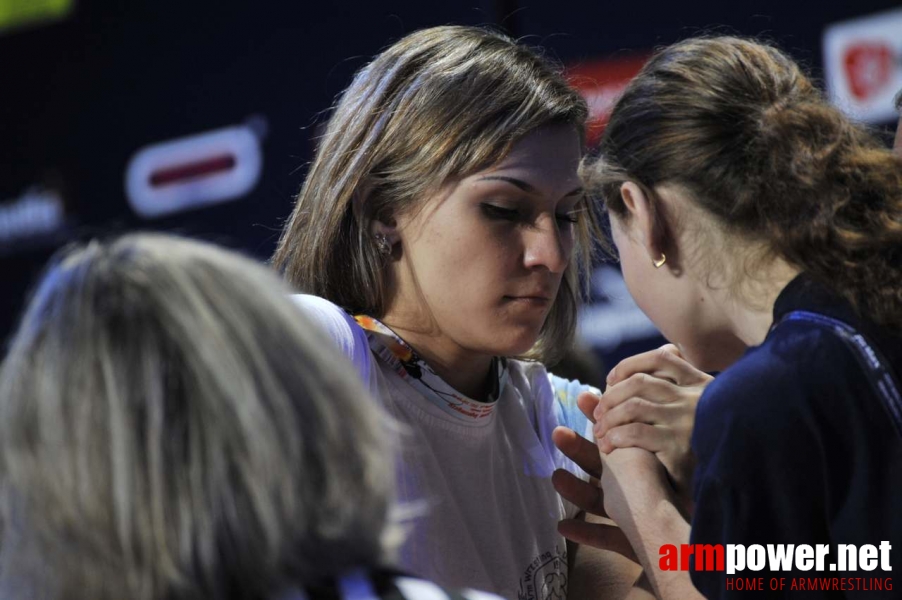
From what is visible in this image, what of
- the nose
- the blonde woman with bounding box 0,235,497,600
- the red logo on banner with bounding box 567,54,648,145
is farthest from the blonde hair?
the red logo on banner with bounding box 567,54,648,145

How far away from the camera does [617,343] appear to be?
2734 mm

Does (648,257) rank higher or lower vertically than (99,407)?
lower

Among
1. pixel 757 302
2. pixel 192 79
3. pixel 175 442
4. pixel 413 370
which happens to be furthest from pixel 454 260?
pixel 192 79

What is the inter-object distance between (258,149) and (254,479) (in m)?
2.52

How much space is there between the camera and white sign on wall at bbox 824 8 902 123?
7.73 feet

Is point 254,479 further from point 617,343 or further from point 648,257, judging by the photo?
point 617,343

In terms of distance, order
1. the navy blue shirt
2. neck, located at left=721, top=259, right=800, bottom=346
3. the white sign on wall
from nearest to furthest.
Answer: the navy blue shirt → neck, located at left=721, top=259, right=800, bottom=346 → the white sign on wall

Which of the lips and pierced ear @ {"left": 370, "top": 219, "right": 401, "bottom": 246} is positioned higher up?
pierced ear @ {"left": 370, "top": 219, "right": 401, "bottom": 246}

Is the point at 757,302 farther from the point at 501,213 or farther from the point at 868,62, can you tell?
the point at 868,62

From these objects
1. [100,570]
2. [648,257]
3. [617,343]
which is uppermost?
[100,570]

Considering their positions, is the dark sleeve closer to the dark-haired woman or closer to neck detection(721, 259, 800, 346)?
the dark-haired woman

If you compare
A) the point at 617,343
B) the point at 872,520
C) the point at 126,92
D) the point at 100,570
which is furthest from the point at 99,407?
the point at 126,92

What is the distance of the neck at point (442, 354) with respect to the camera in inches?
63.1

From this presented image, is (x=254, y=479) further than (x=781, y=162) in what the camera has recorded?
No
